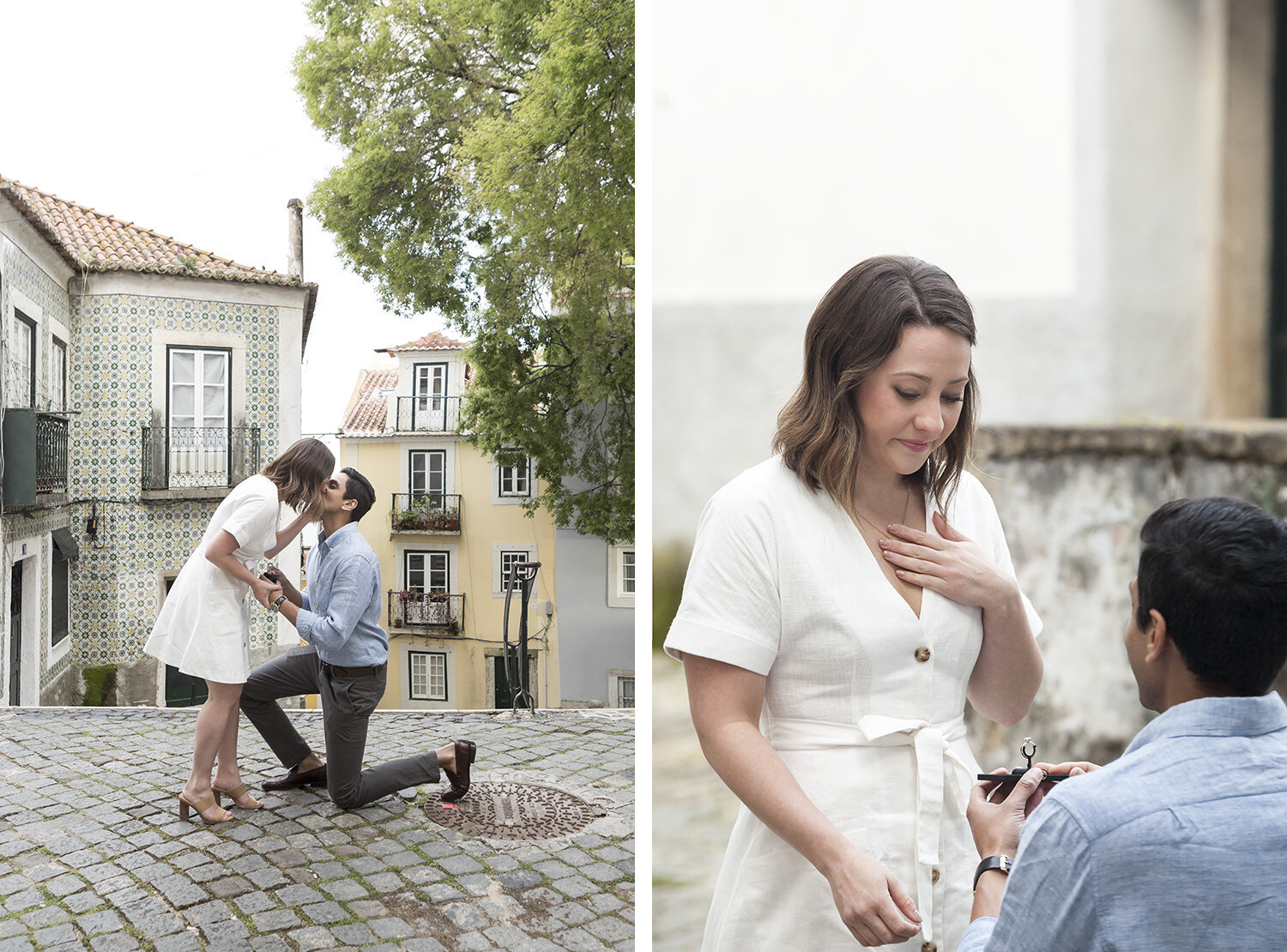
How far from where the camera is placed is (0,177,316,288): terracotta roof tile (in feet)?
7.56

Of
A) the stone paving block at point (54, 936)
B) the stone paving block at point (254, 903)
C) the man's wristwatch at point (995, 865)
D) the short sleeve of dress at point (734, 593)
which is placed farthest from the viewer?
the stone paving block at point (254, 903)

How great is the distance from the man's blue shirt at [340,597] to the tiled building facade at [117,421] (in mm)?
291

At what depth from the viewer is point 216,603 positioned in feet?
7.70

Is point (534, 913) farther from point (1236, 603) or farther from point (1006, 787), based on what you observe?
point (1236, 603)

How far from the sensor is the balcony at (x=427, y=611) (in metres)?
2.62

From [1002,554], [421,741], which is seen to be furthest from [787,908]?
[421,741]

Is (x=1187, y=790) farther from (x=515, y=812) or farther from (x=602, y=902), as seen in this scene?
(x=515, y=812)

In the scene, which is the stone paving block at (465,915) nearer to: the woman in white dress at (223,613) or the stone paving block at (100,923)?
the woman in white dress at (223,613)

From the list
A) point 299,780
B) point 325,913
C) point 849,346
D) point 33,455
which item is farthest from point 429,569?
point 849,346

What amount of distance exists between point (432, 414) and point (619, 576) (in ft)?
2.42

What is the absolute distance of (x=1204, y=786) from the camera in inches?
32.5

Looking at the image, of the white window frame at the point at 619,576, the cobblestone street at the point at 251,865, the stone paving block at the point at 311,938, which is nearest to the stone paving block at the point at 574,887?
the cobblestone street at the point at 251,865

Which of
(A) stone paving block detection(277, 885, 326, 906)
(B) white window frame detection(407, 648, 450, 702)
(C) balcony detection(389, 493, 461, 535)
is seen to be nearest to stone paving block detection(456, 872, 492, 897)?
(A) stone paving block detection(277, 885, 326, 906)

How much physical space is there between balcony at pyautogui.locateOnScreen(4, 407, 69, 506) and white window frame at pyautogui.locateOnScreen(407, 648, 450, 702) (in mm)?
970
